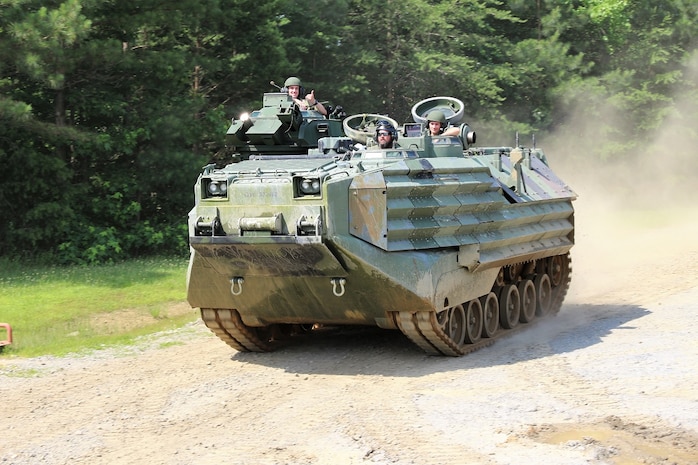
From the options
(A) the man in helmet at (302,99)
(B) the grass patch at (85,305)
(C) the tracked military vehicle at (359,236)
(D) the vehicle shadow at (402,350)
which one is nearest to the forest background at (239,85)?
(B) the grass patch at (85,305)

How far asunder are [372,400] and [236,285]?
238 cm

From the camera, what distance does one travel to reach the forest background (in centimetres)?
2048

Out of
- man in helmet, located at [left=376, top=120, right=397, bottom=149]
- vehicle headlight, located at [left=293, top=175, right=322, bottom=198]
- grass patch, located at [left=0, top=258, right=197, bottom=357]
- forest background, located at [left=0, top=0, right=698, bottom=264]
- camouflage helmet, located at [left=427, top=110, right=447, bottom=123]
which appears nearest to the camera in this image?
vehicle headlight, located at [left=293, top=175, right=322, bottom=198]

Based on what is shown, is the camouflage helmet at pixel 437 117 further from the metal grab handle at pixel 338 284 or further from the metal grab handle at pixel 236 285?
the metal grab handle at pixel 236 285

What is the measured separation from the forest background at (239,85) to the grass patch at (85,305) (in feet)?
6.69

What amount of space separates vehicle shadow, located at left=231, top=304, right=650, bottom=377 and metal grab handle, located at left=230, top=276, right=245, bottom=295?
1.03 meters

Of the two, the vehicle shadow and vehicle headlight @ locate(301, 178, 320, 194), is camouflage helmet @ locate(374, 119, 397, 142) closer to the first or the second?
vehicle headlight @ locate(301, 178, 320, 194)

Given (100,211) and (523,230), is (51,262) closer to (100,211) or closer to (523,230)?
(100,211)

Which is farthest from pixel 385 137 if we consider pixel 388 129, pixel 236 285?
pixel 236 285

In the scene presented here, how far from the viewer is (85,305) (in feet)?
53.5

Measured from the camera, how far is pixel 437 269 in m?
11.8

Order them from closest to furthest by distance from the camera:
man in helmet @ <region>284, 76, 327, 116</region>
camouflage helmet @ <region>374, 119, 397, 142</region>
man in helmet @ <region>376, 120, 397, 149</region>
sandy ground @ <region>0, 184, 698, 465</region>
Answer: sandy ground @ <region>0, 184, 698, 465</region> < man in helmet @ <region>376, 120, 397, 149</region> < camouflage helmet @ <region>374, 119, 397, 142</region> < man in helmet @ <region>284, 76, 327, 116</region>

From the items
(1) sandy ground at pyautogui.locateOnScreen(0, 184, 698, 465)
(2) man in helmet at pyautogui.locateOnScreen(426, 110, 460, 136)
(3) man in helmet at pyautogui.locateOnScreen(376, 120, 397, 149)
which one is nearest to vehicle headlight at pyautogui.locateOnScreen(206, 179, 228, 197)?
(1) sandy ground at pyautogui.locateOnScreen(0, 184, 698, 465)

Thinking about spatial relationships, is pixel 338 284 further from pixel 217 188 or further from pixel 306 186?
pixel 217 188
